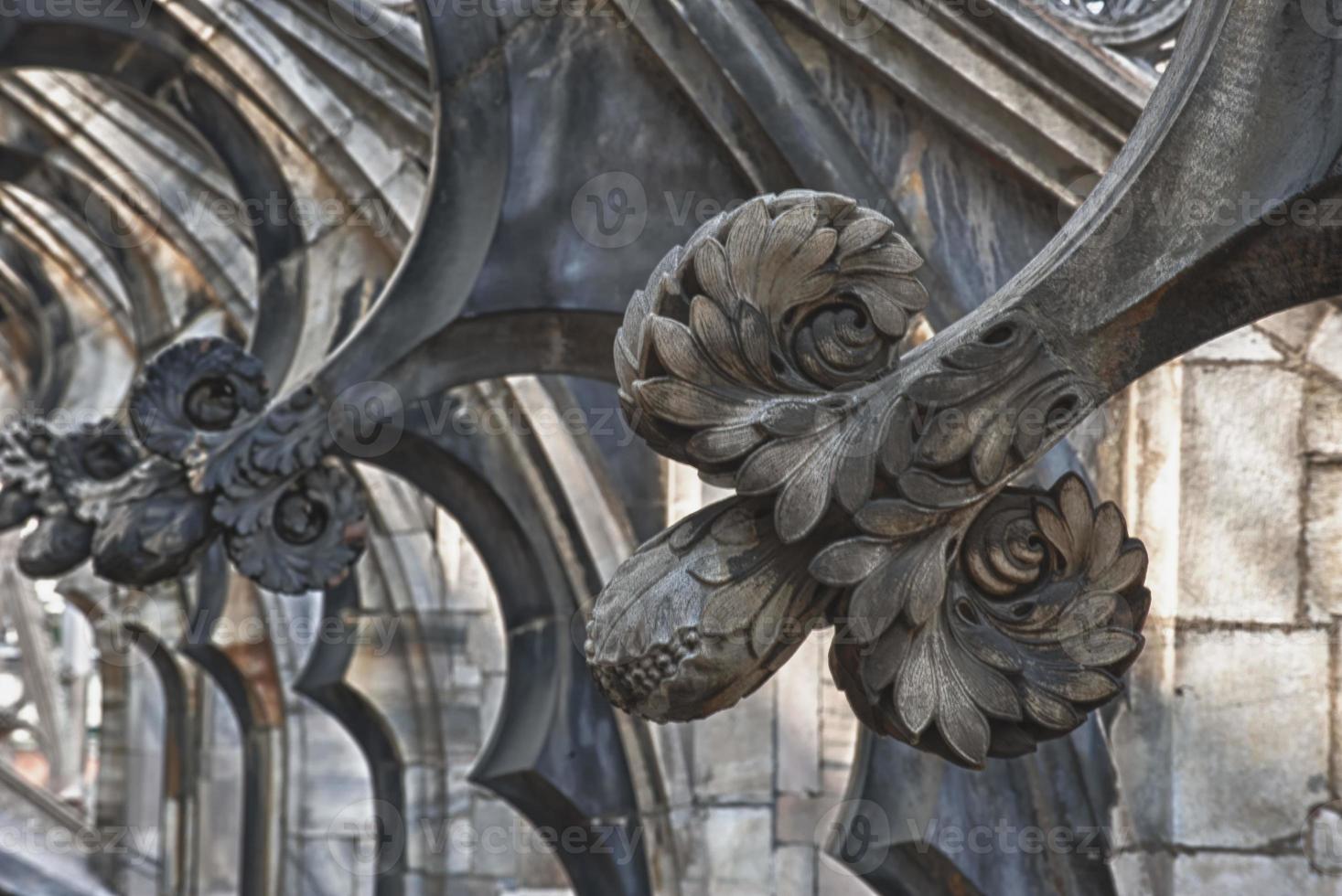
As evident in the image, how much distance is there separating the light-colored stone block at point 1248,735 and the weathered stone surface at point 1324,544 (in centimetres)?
5

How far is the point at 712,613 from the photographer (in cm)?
130

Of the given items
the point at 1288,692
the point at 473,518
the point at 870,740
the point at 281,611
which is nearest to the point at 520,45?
the point at 870,740

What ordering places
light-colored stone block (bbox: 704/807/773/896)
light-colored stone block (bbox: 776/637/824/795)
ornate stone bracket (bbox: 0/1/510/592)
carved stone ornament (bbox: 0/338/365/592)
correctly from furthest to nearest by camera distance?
1. light-colored stone block (bbox: 704/807/773/896)
2. light-colored stone block (bbox: 776/637/824/795)
3. carved stone ornament (bbox: 0/338/365/592)
4. ornate stone bracket (bbox: 0/1/510/592)

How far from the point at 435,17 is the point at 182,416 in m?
0.81

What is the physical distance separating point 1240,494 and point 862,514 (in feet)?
9.71

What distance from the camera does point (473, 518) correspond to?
691cm

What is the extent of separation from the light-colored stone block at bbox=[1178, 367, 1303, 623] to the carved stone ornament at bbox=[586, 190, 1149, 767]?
2813 mm

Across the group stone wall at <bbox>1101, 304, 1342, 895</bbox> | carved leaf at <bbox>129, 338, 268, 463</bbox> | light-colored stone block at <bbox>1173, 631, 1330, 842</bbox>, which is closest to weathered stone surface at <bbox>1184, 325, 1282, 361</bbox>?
stone wall at <bbox>1101, 304, 1342, 895</bbox>

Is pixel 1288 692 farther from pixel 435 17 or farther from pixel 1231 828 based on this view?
pixel 435 17

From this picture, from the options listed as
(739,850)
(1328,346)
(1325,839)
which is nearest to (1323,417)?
(1328,346)

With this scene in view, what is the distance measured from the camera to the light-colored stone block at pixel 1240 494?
4105 mm

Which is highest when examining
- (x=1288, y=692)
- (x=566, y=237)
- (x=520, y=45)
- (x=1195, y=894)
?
(x=520, y=45)

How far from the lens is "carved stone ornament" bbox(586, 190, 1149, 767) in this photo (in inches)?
51.4

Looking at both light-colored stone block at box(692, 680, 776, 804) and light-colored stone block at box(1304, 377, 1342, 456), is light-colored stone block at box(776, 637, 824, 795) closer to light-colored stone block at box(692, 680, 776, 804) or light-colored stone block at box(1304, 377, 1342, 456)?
light-colored stone block at box(692, 680, 776, 804)
